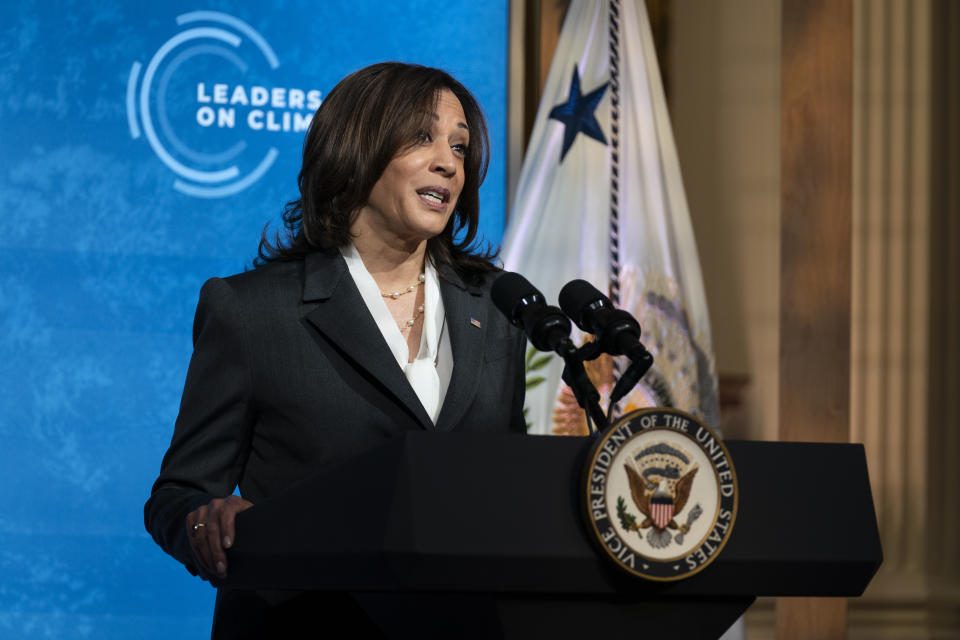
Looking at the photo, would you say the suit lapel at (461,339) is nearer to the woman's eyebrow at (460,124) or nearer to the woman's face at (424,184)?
the woman's face at (424,184)

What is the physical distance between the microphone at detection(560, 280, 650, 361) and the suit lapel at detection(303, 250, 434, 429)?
0.96 feet

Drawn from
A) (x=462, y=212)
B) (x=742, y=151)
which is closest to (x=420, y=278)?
(x=462, y=212)

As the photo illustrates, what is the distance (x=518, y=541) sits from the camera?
980 millimetres

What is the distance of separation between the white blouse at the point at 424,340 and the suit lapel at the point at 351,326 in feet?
0.09

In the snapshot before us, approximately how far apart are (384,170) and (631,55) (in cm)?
169

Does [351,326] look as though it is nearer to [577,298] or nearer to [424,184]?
[424,184]

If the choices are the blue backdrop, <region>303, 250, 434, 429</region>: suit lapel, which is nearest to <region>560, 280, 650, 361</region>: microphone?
<region>303, 250, 434, 429</region>: suit lapel

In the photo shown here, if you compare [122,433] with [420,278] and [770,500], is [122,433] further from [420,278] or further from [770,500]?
[770,500]

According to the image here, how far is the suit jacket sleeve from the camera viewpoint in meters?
1.51

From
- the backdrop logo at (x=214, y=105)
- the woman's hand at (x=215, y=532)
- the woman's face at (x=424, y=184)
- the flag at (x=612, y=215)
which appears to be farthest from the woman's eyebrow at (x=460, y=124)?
the backdrop logo at (x=214, y=105)

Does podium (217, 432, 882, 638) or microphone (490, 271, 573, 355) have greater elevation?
microphone (490, 271, 573, 355)

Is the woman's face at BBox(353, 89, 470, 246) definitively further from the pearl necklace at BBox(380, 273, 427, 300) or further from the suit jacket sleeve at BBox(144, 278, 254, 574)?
the suit jacket sleeve at BBox(144, 278, 254, 574)

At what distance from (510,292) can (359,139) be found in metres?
0.50

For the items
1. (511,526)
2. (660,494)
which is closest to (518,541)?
(511,526)
